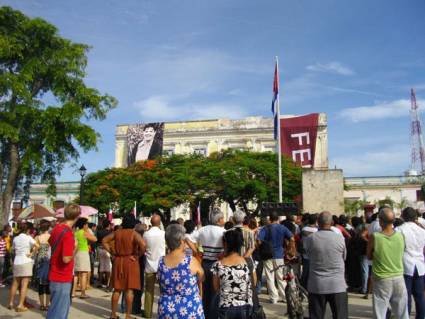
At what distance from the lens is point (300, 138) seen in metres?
43.3

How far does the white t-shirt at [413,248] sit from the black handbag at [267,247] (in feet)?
8.19

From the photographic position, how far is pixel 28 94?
19.1 metres

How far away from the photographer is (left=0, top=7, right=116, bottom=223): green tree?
62.0 feet

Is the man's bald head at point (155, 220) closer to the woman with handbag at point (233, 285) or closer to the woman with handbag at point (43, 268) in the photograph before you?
the woman with handbag at point (43, 268)

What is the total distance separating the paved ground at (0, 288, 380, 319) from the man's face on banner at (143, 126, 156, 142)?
39816 millimetres

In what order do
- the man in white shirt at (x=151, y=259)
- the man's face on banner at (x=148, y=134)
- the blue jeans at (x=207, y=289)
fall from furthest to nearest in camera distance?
the man's face on banner at (x=148, y=134)
the man in white shirt at (x=151, y=259)
the blue jeans at (x=207, y=289)

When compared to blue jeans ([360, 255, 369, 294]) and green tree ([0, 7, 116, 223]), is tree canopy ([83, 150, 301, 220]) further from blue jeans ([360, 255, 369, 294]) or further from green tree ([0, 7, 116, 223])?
blue jeans ([360, 255, 369, 294])

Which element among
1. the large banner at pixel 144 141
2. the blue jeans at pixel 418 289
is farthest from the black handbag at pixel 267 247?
the large banner at pixel 144 141

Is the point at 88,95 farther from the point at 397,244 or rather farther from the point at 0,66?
the point at 397,244

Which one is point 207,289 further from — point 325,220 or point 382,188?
point 382,188

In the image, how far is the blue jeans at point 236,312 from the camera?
4324 millimetres

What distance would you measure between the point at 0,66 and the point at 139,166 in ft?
53.5

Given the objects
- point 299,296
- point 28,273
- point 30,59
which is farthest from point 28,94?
point 299,296

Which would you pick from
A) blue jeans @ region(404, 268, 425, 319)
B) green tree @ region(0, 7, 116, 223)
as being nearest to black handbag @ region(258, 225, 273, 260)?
blue jeans @ region(404, 268, 425, 319)
